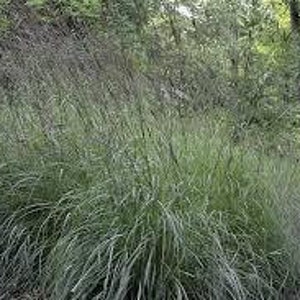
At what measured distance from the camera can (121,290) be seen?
352 cm

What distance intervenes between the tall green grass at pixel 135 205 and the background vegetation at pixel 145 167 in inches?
0.4

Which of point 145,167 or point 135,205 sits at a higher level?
point 145,167

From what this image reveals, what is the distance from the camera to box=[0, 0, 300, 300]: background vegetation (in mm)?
3730

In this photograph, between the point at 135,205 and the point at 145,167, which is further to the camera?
the point at 145,167

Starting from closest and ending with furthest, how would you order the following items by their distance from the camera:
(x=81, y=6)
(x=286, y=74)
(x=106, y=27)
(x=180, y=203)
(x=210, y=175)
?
1. (x=180, y=203)
2. (x=210, y=175)
3. (x=106, y=27)
4. (x=286, y=74)
5. (x=81, y=6)

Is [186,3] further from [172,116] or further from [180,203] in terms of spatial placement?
[180,203]

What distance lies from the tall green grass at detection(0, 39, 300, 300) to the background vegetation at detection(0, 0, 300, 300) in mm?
10

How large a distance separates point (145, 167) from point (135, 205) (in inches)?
15.2

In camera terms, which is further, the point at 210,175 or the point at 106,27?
the point at 106,27

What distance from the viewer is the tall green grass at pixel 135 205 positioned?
3.70m

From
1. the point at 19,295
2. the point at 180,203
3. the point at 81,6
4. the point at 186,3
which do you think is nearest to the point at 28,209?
the point at 19,295

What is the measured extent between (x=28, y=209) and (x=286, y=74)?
3.84m

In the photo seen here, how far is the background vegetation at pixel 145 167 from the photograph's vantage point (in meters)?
3.73

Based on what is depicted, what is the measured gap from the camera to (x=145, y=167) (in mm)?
4234
